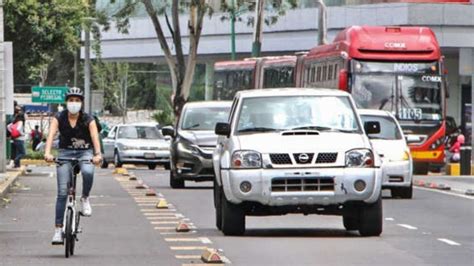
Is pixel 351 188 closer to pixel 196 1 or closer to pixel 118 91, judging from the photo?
pixel 196 1

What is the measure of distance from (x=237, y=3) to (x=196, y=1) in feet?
16.1

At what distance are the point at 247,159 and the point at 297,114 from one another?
4.03ft

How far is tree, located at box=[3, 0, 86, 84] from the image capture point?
4009 centimetres

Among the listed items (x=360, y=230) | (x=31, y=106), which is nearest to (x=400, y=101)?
(x=360, y=230)

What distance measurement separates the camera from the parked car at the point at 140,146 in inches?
1829

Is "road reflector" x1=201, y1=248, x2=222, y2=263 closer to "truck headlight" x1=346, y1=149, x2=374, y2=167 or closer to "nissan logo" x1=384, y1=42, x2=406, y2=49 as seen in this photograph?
"truck headlight" x1=346, y1=149, x2=374, y2=167

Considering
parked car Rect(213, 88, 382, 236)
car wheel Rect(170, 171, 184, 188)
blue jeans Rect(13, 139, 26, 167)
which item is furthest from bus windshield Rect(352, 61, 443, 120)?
parked car Rect(213, 88, 382, 236)

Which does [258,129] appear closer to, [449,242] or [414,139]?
[449,242]

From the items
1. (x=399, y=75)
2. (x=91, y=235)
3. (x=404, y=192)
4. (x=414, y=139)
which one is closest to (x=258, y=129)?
(x=91, y=235)

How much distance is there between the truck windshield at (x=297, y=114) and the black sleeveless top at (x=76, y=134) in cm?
303

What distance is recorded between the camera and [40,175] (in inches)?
1544

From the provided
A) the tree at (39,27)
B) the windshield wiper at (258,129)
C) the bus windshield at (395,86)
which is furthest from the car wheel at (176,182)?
the windshield wiper at (258,129)

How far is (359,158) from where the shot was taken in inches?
701

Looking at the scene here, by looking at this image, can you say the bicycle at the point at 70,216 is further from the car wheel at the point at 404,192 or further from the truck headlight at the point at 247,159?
the car wheel at the point at 404,192
